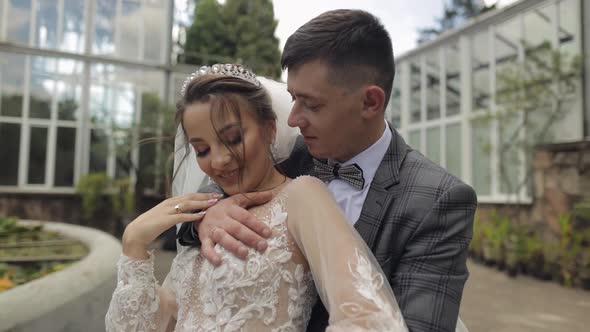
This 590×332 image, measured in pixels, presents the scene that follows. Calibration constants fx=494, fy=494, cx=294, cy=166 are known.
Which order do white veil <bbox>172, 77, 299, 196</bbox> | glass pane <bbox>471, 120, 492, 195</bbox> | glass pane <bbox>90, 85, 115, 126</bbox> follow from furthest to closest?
glass pane <bbox>90, 85, 115, 126</bbox>
glass pane <bbox>471, 120, 492, 195</bbox>
white veil <bbox>172, 77, 299, 196</bbox>

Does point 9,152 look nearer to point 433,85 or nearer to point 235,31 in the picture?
point 235,31

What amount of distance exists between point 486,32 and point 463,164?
2418mm

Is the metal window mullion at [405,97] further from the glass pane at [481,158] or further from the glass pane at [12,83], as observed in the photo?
the glass pane at [12,83]

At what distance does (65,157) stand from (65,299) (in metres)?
9.42

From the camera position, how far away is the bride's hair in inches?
53.2

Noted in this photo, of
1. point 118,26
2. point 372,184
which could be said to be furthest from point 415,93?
point 372,184

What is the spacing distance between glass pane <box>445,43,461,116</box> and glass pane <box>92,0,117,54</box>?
7.22m

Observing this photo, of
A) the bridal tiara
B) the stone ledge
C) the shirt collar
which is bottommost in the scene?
the stone ledge

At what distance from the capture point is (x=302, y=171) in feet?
5.68

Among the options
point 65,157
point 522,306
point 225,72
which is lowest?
point 522,306

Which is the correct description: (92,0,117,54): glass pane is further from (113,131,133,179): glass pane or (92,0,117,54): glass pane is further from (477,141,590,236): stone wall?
(477,141,590,236): stone wall

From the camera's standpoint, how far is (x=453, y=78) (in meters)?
→ 9.72

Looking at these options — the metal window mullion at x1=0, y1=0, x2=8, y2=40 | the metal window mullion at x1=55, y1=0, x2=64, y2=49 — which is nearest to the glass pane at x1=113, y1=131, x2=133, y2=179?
the metal window mullion at x1=55, y1=0, x2=64, y2=49

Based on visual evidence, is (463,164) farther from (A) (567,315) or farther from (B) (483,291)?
(A) (567,315)
